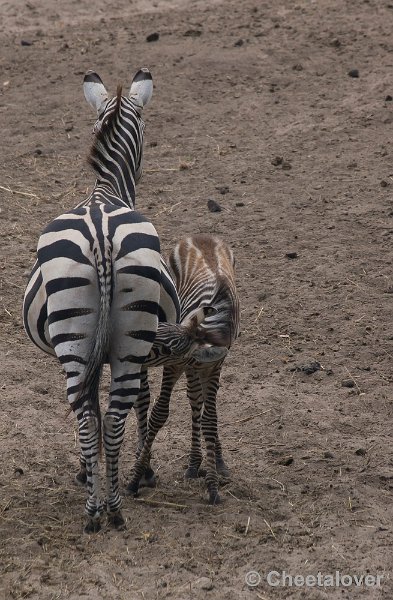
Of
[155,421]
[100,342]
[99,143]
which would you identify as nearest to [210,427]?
[155,421]

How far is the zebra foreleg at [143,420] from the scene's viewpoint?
6980mm

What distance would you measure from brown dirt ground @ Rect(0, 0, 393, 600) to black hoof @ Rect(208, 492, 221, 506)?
75mm

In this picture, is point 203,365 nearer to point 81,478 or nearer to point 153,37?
point 81,478

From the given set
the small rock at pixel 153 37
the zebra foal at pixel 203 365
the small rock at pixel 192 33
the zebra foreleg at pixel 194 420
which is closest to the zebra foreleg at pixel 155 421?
the zebra foal at pixel 203 365

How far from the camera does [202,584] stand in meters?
5.74

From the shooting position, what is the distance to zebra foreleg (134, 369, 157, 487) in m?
6.98

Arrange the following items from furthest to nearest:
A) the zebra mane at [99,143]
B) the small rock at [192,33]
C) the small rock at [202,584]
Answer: the small rock at [192,33], the zebra mane at [99,143], the small rock at [202,584]

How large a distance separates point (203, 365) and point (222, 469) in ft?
2.80

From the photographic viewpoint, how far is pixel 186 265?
7.45m

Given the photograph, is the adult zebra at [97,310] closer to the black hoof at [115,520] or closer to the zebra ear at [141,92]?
the black hoof at [115,520]

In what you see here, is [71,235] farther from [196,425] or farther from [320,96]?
[320,96]

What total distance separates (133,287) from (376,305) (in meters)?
3.82

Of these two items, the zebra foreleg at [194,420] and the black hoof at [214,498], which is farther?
the zebra foreleg at [194,420]

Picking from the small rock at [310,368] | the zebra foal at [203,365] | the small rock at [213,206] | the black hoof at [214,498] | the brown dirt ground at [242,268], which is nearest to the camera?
the brown dirt ground at [242,268]
